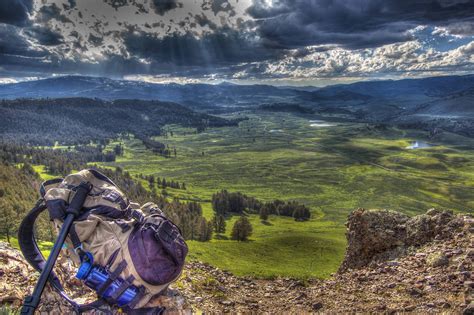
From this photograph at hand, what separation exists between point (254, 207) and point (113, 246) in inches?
6586

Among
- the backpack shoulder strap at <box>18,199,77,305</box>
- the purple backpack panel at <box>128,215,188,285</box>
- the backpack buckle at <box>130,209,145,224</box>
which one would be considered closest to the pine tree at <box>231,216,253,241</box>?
the backpack shoulder strap at <box>18,199,77,305</box>

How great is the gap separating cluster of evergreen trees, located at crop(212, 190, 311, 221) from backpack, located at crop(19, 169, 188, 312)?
150138 mm

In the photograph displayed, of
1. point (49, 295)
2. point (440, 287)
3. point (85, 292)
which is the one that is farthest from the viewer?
point (440, 287)

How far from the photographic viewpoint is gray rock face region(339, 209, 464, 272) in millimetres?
16906

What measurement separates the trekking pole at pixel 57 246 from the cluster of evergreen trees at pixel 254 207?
15072 centimetres

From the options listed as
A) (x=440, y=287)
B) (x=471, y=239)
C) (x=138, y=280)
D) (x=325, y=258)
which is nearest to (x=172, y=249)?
(x=138, y=280)

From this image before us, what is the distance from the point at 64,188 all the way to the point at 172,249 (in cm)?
224

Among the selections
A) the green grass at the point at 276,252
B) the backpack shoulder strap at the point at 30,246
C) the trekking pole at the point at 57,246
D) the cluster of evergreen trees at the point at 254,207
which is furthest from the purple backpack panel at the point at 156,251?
the cluster of evergreen trees at the point at 254,207

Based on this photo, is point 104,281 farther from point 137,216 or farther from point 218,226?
point 218,226

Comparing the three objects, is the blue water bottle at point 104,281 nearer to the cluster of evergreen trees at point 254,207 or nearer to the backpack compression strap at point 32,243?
the backpack compression strap at point 32,243

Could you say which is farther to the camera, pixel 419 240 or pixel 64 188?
pixel 419 240

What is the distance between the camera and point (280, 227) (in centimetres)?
14000

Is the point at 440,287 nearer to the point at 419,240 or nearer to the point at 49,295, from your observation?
the point at 419,240

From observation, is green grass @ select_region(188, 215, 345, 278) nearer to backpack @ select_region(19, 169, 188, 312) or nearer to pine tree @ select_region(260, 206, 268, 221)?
pine tree @ select_region(260, 206, 268, 221)
